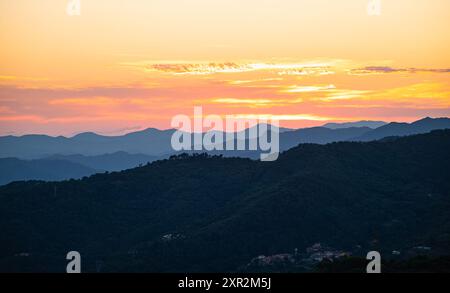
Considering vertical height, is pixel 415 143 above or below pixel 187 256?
above

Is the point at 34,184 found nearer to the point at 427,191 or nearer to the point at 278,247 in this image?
the point at 278,247

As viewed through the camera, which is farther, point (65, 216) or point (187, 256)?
point (65, 216)
